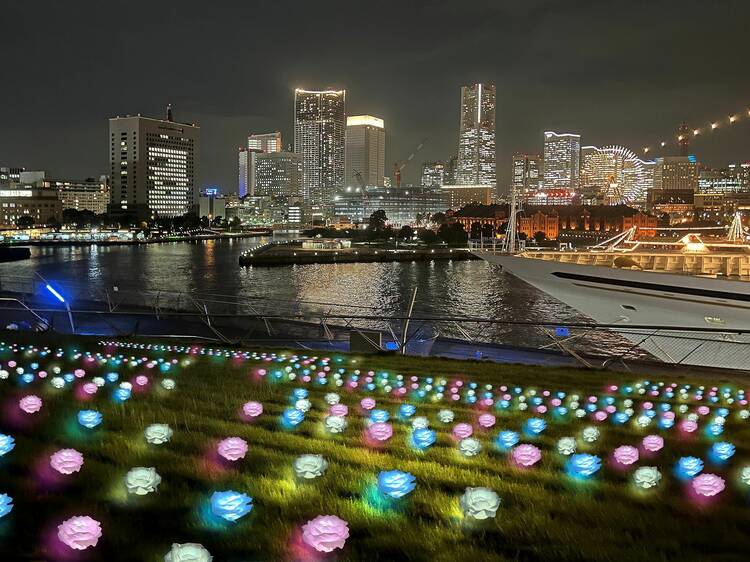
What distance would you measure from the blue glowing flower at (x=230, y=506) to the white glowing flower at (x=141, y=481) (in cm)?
43

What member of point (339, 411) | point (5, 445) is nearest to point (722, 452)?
point (339, 411)

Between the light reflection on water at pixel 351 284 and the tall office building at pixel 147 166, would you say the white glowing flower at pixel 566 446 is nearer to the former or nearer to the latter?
the light reflection on water at pixel 351 284

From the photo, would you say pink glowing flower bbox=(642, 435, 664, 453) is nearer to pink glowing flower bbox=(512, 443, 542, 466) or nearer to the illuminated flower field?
the illuminated flower field

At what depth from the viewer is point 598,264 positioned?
18.8m

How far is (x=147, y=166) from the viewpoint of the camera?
563 feet

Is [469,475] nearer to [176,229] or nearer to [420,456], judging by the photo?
[420,456]

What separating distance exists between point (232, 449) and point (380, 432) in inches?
41.6

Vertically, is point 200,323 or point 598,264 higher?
point 598,264

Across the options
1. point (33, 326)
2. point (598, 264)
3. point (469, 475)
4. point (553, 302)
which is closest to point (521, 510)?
point (469, 475)

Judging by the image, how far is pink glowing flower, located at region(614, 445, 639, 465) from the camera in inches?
158

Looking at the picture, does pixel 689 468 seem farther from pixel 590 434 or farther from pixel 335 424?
pixel 335 424

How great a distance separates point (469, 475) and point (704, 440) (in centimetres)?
226

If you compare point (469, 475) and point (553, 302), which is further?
point (553, 302)

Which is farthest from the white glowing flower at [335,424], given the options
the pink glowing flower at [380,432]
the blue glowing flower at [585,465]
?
the blue glowing flower at [585,465]
